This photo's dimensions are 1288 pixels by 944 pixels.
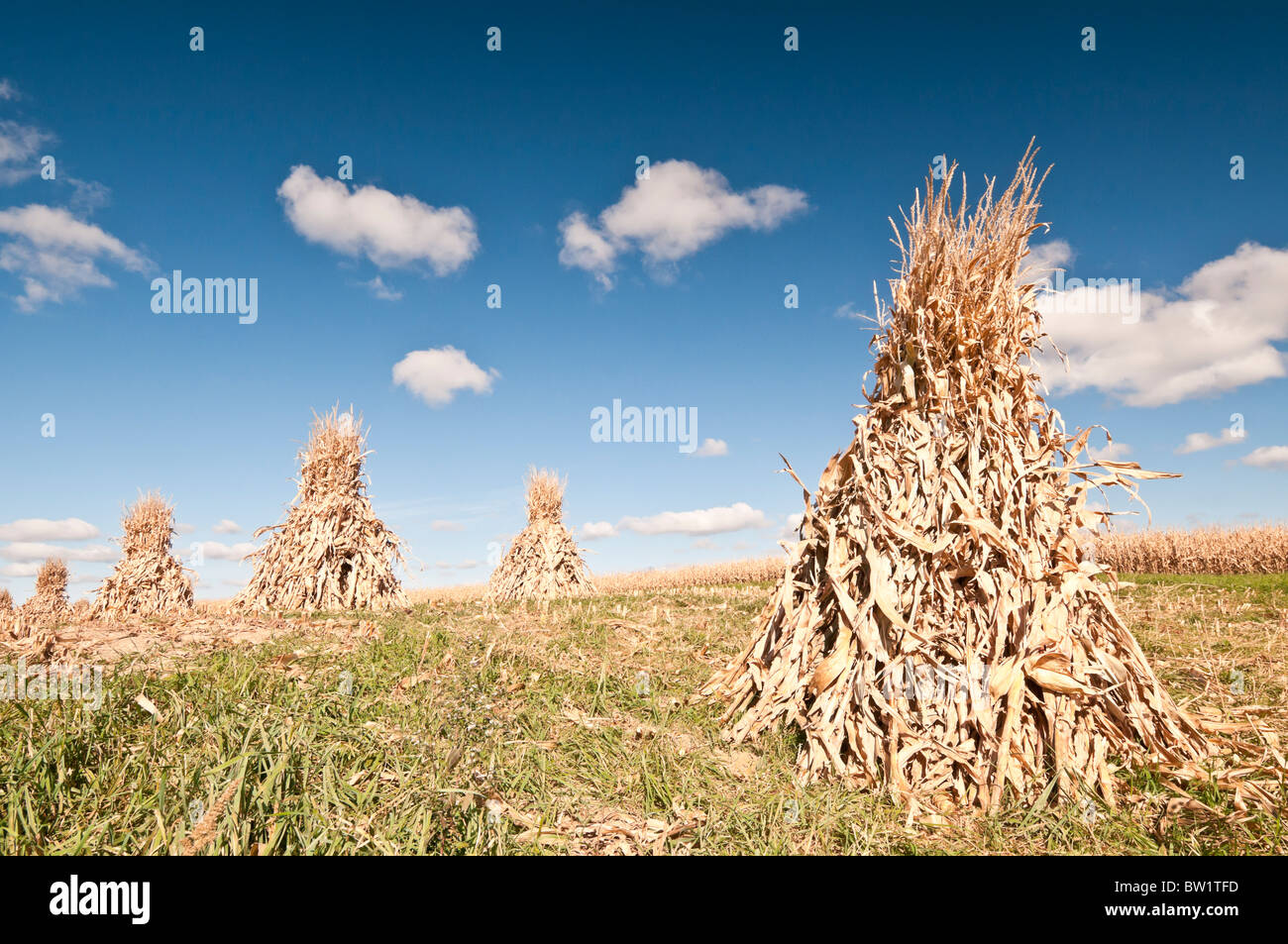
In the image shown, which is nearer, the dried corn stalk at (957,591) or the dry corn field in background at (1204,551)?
the dried corn stalk at (957,591)

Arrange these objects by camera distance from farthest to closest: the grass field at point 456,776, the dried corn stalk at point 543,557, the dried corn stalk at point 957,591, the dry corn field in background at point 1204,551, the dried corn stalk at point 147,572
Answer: the dry corn field in background at point 1204,551
the dried corn stalk at point 543,557
the dried corn stalk at point 147,572
the dried corn stalk at point 957,591
the grass field at point 456,776

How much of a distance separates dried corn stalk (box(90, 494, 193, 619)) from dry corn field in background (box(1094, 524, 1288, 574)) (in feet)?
110

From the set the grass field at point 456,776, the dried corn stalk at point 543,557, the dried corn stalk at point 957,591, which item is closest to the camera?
the grass field at point 456,776

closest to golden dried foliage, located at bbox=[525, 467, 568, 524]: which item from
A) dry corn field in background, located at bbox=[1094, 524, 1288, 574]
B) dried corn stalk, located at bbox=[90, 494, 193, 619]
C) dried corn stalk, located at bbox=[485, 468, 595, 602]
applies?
dried corn stalk, located at bbox=[485, 468, 595, 602]

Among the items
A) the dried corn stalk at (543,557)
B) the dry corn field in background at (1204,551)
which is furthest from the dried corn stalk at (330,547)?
the dry corn field in background at (1204,551)

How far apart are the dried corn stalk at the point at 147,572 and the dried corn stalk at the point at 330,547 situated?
5.09 meters

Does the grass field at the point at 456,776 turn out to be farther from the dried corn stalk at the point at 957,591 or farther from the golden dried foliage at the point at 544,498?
the golden dried foliage at the point at 544,498

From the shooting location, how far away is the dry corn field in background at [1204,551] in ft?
95.5

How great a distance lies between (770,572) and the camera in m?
36.0

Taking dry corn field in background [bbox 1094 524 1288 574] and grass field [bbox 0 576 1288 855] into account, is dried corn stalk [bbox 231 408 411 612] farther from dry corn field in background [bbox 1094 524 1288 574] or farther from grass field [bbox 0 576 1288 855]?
dry corn field in background [bbox 1094 524 1288 574]

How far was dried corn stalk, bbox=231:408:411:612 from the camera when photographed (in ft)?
40.3

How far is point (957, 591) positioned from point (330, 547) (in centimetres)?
1120
